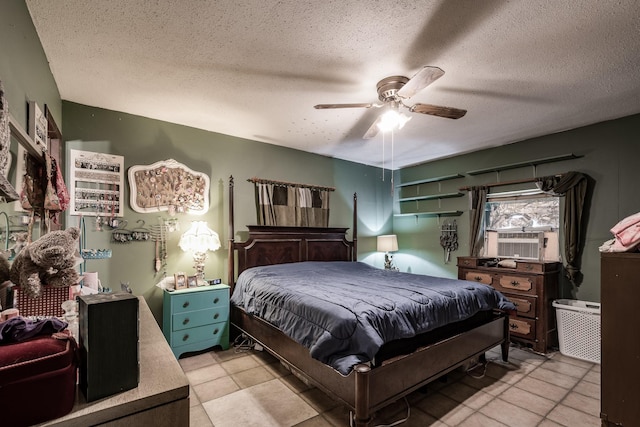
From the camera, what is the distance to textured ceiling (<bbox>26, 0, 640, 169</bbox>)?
5.60 feet

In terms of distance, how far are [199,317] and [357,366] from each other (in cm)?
200

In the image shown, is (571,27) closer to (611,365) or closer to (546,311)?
(611,365)

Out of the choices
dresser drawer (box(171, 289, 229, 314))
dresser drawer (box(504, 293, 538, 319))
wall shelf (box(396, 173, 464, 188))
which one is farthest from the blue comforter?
wall shelf (box(396, 173, 464, 188))

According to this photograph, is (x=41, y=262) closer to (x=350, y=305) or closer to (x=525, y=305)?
(x=350, y=305)

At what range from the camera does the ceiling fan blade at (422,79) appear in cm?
181

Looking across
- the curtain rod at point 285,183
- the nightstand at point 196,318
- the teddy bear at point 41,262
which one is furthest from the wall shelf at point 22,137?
the curtain rod at point 285,183

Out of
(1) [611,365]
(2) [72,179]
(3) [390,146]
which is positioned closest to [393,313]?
(1) [611,365]

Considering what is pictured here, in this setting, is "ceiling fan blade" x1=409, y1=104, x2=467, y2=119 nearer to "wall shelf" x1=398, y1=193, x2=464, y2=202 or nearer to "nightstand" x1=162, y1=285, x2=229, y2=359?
"wall shelf" x1=398, y1=193, x2=464, y2=202

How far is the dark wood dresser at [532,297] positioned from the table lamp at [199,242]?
11.4 feet

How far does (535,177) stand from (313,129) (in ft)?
9.39

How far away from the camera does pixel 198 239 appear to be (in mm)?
3291

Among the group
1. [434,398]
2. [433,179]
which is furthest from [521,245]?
[434,398]

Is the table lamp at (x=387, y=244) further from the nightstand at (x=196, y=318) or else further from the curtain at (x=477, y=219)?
the nightstand at (x=196, y=318)

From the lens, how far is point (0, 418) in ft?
2.10
